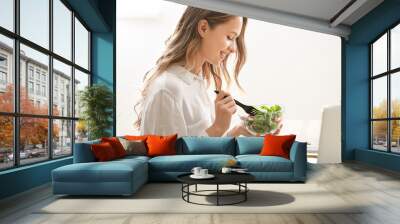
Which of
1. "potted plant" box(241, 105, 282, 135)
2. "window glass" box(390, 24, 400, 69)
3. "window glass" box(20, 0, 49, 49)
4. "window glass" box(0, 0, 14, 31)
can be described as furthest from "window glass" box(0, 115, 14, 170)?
"window glass" box(390, 24, 400, 69)

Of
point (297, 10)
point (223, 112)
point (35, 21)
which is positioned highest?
point (297, 10)

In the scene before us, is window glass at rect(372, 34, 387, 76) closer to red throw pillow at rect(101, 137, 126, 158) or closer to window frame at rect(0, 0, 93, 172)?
red throw pillow at rect(101, 137, 126, 158)

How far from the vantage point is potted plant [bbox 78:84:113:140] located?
7.73 m

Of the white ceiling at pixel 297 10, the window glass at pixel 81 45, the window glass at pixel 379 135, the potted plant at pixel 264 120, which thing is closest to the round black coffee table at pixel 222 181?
the potted plant at pixel 264 120

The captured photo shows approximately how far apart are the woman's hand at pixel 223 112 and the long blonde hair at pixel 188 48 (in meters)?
0.25

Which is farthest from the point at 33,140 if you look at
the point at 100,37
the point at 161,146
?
the point at 100,37

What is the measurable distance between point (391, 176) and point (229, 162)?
3.25 m

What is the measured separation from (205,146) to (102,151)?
6.19ft

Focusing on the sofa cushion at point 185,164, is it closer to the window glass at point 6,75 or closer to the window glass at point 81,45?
the window glass at point 6,75

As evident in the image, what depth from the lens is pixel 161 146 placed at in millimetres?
6500

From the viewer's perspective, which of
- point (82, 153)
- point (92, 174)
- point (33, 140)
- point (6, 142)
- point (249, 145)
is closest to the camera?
point (92, 174)

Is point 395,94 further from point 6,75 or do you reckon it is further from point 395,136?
point 6,75

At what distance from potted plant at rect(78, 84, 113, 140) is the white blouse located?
887 mm

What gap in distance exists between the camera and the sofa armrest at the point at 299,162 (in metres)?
5.81
